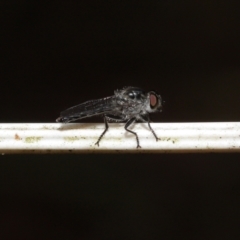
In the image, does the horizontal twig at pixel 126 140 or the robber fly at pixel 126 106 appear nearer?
the horizontal twig at pixel 126 140

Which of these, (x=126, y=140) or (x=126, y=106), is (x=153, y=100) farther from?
(x=126, y=140)

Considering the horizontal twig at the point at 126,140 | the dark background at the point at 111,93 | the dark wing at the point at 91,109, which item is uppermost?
the dark background at the point at 111,93

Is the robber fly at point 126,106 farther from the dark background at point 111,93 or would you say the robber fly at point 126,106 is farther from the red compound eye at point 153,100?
the dark background at point 111,93

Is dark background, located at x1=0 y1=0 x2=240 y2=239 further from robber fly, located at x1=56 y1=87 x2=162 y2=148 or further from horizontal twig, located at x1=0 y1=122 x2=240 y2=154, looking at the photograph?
horizontal twig, located at x1=0 y1=122 x2=240 y2=154

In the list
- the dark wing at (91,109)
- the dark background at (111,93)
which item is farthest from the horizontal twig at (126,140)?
the dark background at (111,93)

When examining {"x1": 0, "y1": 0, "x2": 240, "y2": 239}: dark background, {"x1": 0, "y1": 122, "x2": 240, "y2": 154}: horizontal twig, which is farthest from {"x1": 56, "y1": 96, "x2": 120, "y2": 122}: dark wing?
{"x1": 0, "y1": 0, "x2": 240, "y2": 239}: dark background
